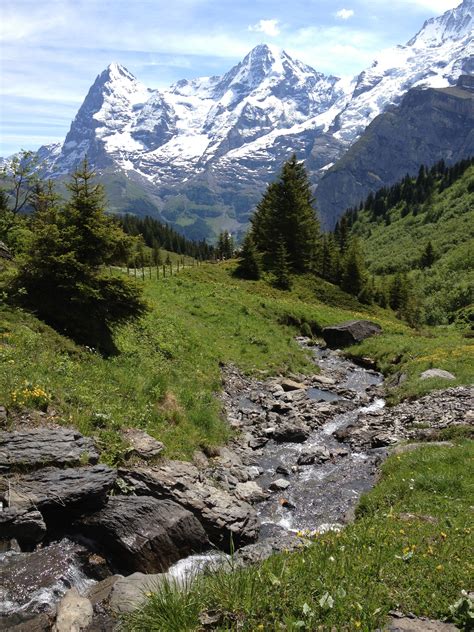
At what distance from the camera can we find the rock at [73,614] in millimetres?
7454

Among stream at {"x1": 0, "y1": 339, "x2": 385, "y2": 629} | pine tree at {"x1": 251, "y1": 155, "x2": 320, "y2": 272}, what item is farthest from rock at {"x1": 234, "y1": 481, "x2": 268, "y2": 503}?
pine tree at {"x1": 251, "y1": 155, "x2": 320, "y2": 272}

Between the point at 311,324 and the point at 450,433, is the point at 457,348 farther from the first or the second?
the point at 450,433

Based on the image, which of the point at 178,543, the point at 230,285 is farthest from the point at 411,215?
the point at 178,543

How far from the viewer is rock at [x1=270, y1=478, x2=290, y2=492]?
16344 mm

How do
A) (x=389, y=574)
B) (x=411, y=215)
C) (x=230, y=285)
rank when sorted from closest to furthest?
1. (x=389, y=574)
2. (x=230, y=285)
3. (x=411, y=215)

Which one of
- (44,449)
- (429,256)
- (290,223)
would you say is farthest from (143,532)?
(429,256)

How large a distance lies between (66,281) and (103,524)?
11.0m

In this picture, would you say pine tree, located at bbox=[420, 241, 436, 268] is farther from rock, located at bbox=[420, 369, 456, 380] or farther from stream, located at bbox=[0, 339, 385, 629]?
rock, located at bbox=[420, 369, 456, 380]

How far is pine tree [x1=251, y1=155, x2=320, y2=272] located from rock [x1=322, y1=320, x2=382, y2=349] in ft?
78.4

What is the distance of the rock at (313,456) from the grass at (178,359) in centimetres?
331

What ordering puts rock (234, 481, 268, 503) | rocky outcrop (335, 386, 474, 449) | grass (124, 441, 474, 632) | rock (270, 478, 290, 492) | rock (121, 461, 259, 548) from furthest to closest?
rocky outcrop (335, 386, 474, 449) < rock (270, 478, 290, 492) < rock (234, 481, 268, 503) < rock (121, 461, 259, 548) < grass (124, 441, 474, 632)

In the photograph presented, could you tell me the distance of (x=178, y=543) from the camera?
1135 centimetres

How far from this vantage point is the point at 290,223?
6725 centimetres

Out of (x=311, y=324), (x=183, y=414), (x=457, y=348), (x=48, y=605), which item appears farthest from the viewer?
(x=311, y=324)
